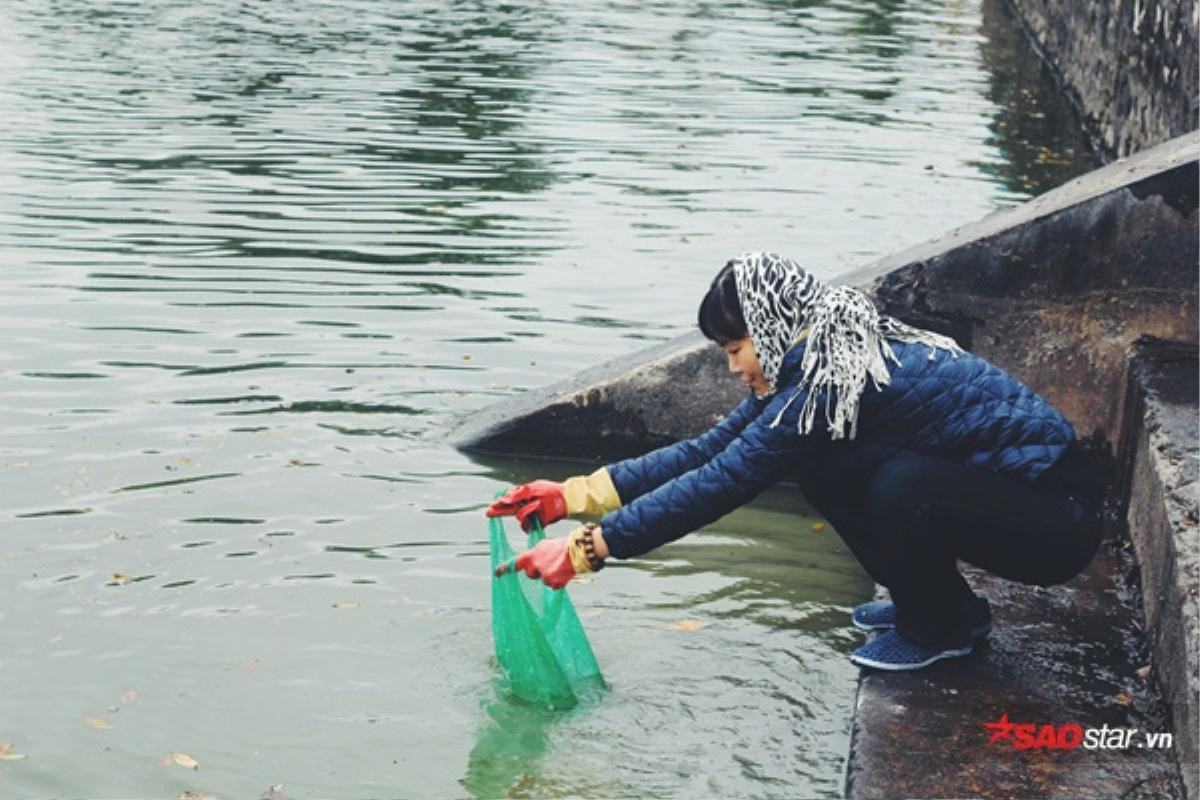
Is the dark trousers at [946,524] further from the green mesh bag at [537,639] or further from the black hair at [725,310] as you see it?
the green mesh bag at [537,639]

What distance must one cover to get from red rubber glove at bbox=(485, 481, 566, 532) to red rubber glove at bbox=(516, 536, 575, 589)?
12.7 inches

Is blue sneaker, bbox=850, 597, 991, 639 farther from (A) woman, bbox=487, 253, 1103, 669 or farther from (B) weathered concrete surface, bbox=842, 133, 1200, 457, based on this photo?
(B) weathered concrete surface, bbox=842, 133, 1200, 457

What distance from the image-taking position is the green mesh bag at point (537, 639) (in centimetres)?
529

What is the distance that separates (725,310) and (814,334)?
Answer: 0.85ft

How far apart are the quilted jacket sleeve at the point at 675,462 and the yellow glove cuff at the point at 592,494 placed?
24 millimetres

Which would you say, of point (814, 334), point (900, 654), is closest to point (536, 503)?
point (814, 334)

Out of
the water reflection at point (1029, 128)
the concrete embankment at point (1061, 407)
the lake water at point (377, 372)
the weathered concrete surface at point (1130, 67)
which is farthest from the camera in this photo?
the water reflection at point (1029, 128)

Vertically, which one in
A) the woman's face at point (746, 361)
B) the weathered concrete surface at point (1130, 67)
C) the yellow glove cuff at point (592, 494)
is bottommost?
the weathered concrete surface at point (1130, 67)

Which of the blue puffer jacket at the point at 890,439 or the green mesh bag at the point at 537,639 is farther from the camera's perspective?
the green mesh bag at the point at 537,639

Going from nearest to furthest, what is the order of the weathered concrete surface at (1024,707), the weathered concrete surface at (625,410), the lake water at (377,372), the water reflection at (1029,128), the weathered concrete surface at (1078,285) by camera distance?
1. the weathered concrete surface at (1024,707)
2. the lake water at (377,372)
3. the weathered concrete surface at (1078,285)
4. the weathered concrete surface at (625,410)
5. the water reflection at (1029,128)

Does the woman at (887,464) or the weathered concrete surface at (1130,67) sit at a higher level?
the woman at (887,464)

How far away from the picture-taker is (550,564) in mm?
4969

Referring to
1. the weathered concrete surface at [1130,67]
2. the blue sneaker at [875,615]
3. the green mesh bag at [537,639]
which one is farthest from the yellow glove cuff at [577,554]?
the weathered concrete surface at [1130,67]

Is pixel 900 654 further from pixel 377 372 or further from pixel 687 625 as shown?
pixel 377 372
